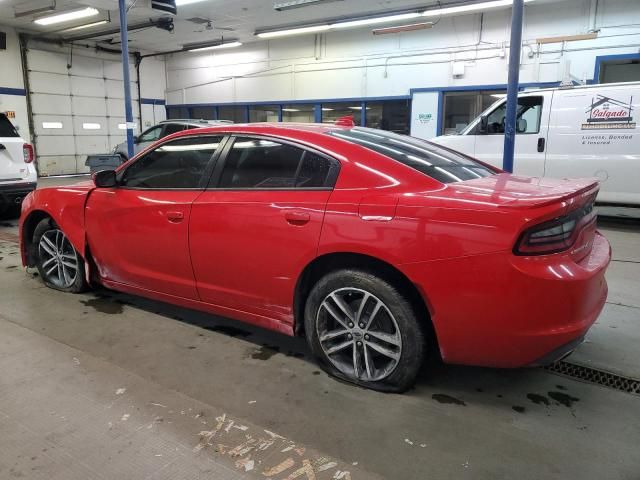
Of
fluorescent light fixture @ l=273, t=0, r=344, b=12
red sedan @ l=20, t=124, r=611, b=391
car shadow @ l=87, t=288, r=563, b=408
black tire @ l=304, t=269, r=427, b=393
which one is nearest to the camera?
red sedan @ l=20, t=124, r=611, b=391

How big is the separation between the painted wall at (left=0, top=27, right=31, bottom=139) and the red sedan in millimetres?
13549

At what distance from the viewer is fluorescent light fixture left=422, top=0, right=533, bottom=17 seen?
34.0 feet

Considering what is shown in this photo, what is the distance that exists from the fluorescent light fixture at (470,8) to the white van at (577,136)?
4.31 meters

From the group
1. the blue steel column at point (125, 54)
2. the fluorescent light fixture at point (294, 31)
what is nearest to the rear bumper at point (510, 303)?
the blue steel column at point (125, 54)

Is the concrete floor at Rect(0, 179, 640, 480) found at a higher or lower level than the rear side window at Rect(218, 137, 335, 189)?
lower

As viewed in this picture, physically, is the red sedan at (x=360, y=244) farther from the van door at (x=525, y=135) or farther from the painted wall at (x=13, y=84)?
the painted wall at (x=13, y=84)

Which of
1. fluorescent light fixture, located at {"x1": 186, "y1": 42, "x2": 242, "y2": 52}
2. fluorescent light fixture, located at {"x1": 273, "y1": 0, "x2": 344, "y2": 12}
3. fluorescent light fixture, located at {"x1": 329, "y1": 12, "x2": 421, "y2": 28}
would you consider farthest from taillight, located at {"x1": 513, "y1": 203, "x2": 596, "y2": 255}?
fluorescent light fixture, located at {"x1": 186, "y1": 42, "x2": 242, "y2": 52}

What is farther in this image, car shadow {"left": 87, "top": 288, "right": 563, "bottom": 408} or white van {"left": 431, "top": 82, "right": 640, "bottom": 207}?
white van {"left": 431, "top": 82, "right": 640, "bottom": 207}

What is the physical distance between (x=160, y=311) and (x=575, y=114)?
21.1 feet

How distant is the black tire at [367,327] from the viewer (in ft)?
7.53

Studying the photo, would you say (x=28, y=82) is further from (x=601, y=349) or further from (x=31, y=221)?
(x=601, y=349)

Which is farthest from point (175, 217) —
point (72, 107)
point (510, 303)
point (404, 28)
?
point (72, 107)

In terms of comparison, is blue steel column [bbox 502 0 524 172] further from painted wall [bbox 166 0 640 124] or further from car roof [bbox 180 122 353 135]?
painted wall [bbox 166 0 640 124]

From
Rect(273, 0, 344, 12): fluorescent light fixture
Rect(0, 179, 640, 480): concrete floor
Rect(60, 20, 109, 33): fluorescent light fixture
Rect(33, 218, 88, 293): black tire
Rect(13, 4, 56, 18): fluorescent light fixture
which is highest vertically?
Rect(60, 20, 109, 33): fluorescent light fixture
